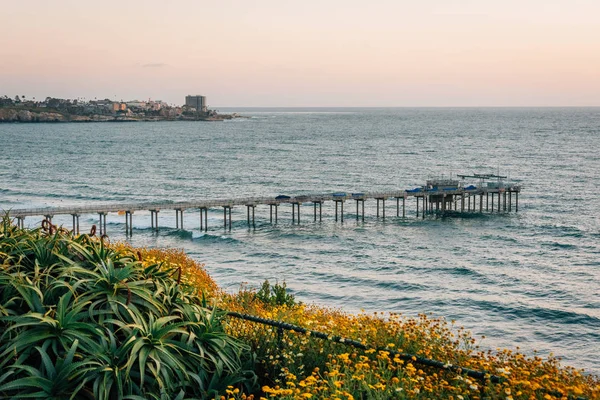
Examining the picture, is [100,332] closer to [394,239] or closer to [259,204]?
[394,239]

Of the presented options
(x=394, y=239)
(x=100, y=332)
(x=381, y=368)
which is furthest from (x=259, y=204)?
(x=100, y=332)

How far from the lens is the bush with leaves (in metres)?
9.23

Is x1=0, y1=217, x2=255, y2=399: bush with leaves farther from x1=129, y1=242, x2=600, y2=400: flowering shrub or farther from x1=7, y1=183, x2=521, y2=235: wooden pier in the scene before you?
x1=7, y1=183, x2=521, y2=235: wooden pier

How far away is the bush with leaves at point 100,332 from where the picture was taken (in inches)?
363

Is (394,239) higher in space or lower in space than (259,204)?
lower

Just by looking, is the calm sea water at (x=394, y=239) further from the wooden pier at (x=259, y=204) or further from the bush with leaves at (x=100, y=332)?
the bush with leaves at (x=100, y=332)

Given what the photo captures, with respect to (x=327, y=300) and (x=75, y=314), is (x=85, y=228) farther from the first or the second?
(x=75, y=314)

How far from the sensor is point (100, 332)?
961 cm

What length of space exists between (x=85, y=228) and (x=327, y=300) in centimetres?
3505

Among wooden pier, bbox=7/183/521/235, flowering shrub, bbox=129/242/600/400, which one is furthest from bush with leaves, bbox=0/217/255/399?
wooden pier, bbox=7/183/521/235

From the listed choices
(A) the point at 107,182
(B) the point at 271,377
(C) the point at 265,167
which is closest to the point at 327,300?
(B) the point at 271,377

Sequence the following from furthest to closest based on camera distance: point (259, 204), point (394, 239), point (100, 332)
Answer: point (259, 204)
point (394, 239)
point (100, 332)

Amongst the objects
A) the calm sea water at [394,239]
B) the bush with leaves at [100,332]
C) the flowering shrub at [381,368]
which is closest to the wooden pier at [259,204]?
the calm sea water at [394,239]

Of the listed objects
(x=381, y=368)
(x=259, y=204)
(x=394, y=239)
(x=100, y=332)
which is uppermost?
(x=100, y=332)
